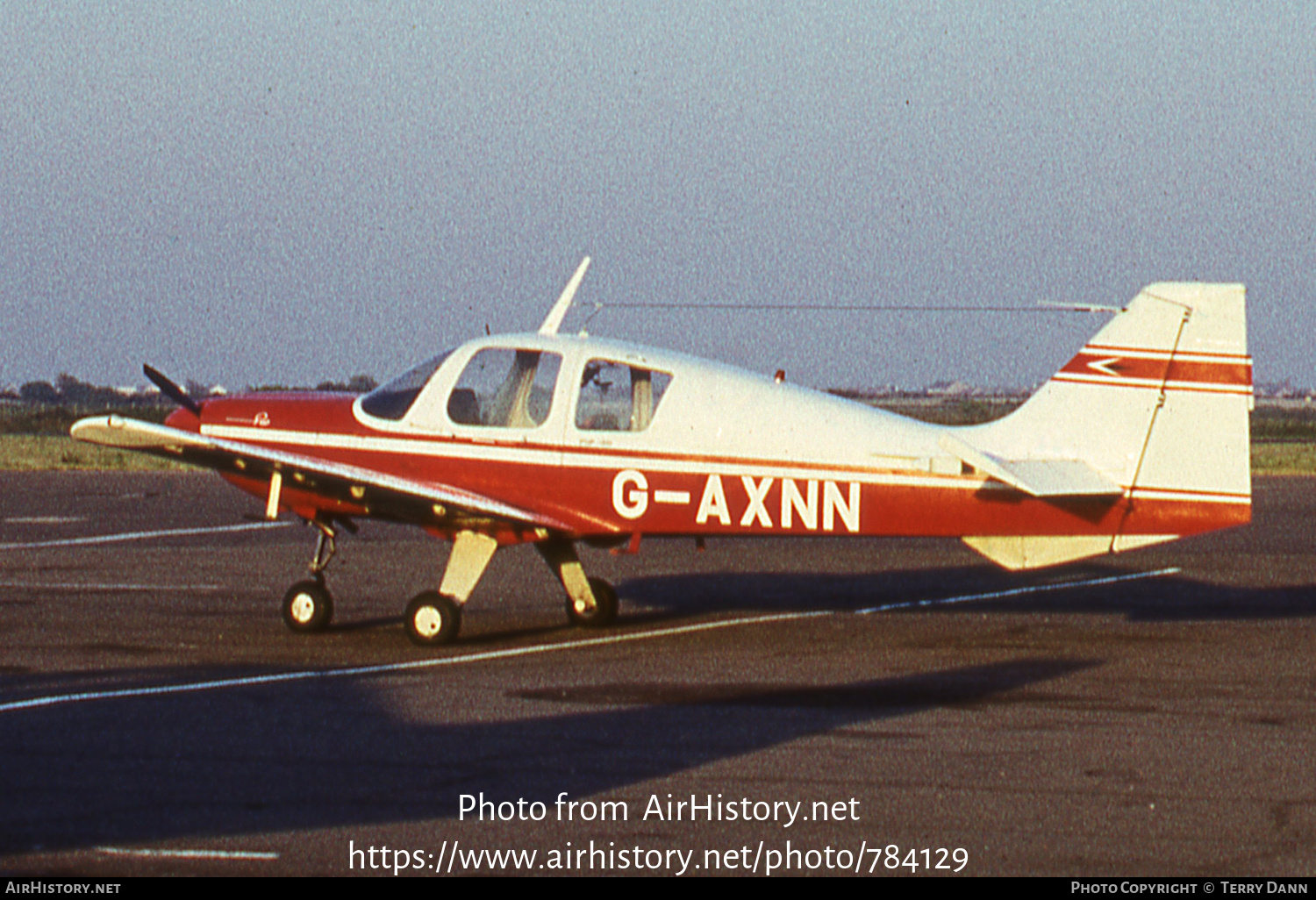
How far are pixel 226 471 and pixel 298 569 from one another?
5784mm

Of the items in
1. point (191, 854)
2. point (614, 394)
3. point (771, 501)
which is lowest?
point (191, 854)

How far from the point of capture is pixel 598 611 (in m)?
13.8

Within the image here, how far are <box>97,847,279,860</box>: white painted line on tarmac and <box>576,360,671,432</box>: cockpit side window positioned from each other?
269 inches

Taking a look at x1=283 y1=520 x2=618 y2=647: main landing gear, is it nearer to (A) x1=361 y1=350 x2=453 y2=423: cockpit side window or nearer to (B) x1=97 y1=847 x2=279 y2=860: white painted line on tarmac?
(A) x1=361 y1=350 x2=453 y2=423: cockpit side window

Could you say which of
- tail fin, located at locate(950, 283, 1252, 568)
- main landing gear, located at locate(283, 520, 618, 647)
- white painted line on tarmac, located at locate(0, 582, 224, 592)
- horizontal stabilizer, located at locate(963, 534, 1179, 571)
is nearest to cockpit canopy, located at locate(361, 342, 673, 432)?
main landing gear, located at locate(283, 520, 618, 647)

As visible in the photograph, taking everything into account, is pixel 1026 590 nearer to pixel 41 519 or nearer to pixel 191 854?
pixel 191 854

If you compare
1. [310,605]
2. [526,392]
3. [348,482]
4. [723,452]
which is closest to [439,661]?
[348,482]

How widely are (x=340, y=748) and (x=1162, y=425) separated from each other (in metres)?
6.82

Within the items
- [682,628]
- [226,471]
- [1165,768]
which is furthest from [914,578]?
[1165,768]

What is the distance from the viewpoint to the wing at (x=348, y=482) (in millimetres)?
12039

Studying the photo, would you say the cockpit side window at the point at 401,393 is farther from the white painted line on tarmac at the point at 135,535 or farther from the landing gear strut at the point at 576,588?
the white painted line on tarmac at the point at 135,535

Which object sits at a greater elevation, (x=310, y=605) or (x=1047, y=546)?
(x=1047, y=546)

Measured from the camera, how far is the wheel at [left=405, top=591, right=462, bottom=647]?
1243cm

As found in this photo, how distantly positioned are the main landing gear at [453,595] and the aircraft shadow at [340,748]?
1970 mm
